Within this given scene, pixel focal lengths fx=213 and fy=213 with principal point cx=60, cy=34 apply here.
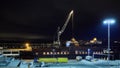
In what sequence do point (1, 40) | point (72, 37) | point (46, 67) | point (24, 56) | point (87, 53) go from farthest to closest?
1. point (1, 40)
2. point (72, 37)
3. point (87, 53)
4. point (24, 56)
5. point (46, 67)

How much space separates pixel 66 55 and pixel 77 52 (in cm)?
413

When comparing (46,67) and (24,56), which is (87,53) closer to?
(24,56)

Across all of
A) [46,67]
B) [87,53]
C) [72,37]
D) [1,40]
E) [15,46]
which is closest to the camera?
[46,67]

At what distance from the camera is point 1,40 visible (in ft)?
386

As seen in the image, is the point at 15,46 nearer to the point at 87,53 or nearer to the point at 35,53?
the point at 35,53

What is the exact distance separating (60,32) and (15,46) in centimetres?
2657

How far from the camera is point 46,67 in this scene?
107 ft

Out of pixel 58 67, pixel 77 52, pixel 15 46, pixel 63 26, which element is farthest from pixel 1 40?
pixel 58 67

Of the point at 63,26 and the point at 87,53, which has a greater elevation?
the point at 63,26

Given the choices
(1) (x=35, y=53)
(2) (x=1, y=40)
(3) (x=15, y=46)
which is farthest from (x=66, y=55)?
(2) (x=1, y=40)

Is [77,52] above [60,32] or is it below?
below

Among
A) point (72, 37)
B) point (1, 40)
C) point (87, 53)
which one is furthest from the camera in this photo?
point (1, 40)

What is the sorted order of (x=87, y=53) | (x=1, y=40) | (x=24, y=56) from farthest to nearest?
1. (x=1, y=40)
2. (x=87, y=53)
3. (x=24, y=56)

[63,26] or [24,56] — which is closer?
[24,56]
